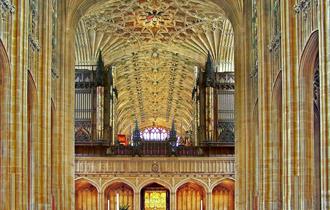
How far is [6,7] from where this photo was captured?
89.9 feet

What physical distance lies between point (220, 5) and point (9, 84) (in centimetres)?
2101

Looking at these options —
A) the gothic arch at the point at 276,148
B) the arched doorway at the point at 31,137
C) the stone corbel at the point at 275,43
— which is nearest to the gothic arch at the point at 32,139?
the arched doorway at the point at 31,137

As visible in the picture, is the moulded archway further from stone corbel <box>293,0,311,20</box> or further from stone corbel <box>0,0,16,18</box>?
stone corbel <box>293,0,311,20</box>

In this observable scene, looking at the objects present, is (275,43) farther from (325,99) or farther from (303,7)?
(325,99)

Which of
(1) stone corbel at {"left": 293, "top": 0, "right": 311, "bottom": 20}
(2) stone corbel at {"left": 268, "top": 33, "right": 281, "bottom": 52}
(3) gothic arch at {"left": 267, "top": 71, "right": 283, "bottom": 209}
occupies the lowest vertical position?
(3) gothic arch at {"left": 267, "top": 71, "right": 283, "bottom": 209}

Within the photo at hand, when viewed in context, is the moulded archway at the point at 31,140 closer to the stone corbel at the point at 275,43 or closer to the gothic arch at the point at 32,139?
the gothic arch at the point at 32,139

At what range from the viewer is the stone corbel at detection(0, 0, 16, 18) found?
88.3ft

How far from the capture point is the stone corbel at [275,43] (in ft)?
105

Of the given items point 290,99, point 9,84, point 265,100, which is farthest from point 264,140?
point 9,84

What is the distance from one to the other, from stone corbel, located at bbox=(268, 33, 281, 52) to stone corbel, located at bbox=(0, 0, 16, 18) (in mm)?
11348

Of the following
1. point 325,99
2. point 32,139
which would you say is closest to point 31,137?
point 32,139

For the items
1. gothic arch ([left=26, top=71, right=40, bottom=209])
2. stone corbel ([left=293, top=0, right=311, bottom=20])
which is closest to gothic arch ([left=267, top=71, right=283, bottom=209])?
stone corbel ([left=293, top=0, right=311, bottom=20])

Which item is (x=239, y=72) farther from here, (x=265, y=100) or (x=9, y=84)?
(x=9, y=84)

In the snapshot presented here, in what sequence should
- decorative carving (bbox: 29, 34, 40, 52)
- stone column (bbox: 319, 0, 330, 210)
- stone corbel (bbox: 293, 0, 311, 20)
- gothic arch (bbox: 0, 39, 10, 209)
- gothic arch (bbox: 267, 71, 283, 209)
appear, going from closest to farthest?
stone column (bbox: 319, 0, 330, 210) → stone corbel (bbox: 293, 0, 311, 20) → gothic arch (bbox: 0, 39, 10, 209) → decorative carving (bbox: 29, 34, 40, 52) → gothic arch (bbox: 267, 71, 283, 209)
